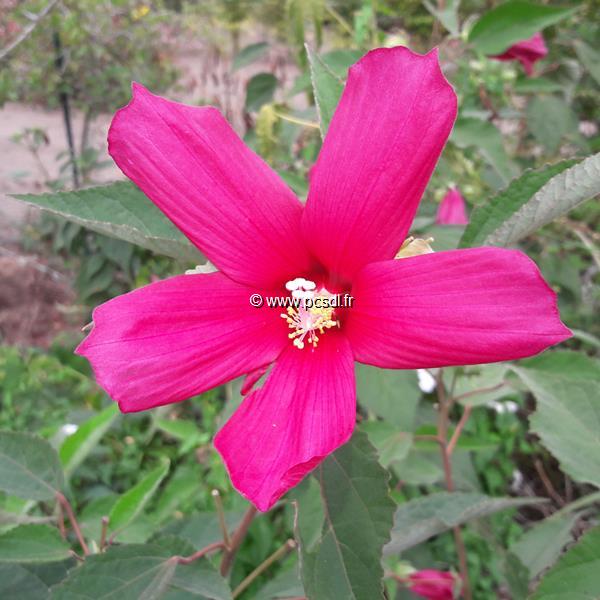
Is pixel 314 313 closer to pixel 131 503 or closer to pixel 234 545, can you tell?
pixel 234 545

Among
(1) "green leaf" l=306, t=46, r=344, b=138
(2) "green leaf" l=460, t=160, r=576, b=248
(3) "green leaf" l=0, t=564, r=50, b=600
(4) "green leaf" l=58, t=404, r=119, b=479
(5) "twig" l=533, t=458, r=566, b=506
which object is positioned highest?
(1) "green leaf" l=306, t=46, r=344, b=138

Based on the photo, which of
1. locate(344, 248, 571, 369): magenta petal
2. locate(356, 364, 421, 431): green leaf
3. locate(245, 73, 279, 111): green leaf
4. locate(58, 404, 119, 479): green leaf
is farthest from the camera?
locate(245, 73, 279, 111): green leaf

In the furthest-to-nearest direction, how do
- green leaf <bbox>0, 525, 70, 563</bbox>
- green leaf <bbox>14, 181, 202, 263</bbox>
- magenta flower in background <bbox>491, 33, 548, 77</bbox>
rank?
magenta flower in background <bbox>491, 33, 548, 77</bbox>
green leaf <bbox>0, 525, 70, 563</bbox>
green leaf <bbox>14, 181, 202, 263</bbox>

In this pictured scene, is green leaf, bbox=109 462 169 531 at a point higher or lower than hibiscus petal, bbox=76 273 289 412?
lower

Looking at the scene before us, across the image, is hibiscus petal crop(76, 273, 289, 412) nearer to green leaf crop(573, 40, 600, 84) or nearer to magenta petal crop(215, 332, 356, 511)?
magenta petal crop(215, 332, 356, 511)

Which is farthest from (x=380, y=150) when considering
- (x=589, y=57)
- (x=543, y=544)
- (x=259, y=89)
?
(x=589, y=57)

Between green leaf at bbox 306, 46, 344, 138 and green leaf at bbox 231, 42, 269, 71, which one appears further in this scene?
green leaf at bbox 231, 42, 269, 71

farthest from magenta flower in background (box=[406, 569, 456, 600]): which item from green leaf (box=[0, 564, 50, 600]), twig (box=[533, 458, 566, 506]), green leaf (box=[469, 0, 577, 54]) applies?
twig (box=[533, 458, 566, 506])
